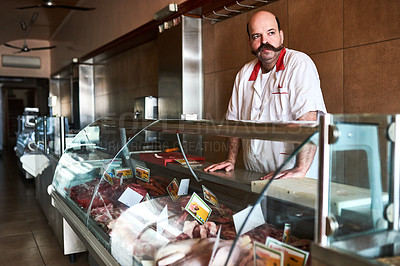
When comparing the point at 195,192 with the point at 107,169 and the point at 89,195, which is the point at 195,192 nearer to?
the point at 107,169

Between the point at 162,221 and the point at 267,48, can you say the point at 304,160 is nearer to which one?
the point at 162,221

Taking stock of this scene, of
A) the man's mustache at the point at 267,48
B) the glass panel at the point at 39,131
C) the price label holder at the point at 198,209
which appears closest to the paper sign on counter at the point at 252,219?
the price label holder at the point at 198,209

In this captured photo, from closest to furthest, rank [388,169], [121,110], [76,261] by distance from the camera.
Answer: [388,169]
[76,261]
[121,110]

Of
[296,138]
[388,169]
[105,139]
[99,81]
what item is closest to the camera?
[388,169]

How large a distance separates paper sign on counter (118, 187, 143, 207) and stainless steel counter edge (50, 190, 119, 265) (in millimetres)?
251

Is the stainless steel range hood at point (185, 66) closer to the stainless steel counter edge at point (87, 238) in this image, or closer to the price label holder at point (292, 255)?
the stainless steel counter edge at point (87, 238)

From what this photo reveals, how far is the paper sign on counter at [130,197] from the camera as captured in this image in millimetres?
2020

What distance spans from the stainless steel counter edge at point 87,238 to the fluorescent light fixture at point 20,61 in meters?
11.1

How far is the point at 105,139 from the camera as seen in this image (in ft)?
8.15

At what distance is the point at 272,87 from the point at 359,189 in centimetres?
153

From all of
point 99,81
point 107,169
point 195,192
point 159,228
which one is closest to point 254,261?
point 159,228

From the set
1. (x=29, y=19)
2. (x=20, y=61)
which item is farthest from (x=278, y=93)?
(x=20, y=61)

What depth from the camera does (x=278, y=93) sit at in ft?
7.78

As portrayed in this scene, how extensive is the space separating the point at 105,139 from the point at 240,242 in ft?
4.88
